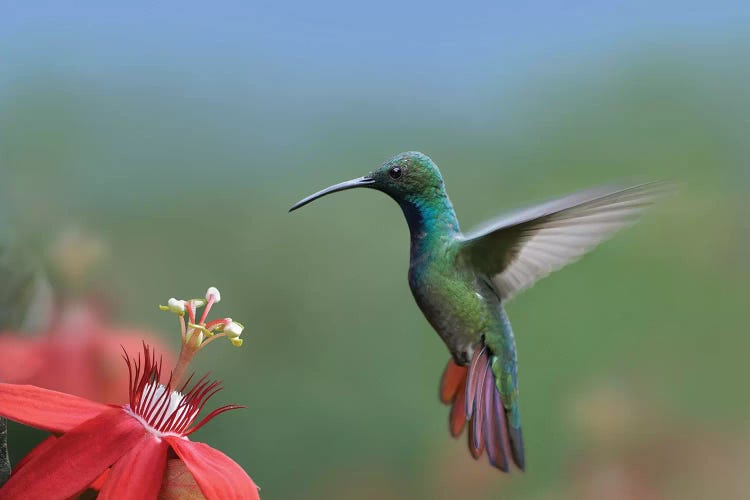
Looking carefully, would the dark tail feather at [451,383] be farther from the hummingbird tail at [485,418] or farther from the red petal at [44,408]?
the red petal at [44,408]

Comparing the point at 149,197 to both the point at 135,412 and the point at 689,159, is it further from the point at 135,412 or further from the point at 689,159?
the point at 135,412

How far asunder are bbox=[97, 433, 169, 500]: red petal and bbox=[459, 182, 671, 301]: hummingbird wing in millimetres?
361

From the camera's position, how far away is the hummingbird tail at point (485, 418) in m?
0.86

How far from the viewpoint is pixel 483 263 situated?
3.07 feet

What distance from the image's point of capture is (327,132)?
Answer: 261 centimetres

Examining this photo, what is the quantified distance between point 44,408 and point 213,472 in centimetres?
12

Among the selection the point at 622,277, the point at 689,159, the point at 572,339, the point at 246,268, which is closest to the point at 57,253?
the point at 246,268

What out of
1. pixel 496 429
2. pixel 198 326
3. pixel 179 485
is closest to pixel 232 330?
pixel 198 326

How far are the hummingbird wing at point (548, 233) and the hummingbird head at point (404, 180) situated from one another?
0.07 meters

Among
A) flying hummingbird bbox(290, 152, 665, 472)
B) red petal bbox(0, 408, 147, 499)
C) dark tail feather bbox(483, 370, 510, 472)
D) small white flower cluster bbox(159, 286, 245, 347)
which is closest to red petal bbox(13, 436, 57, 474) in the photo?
red petal bbox(0, 408, 147, 499)

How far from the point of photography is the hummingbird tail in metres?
0.86

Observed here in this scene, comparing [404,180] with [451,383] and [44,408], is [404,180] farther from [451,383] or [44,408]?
[44,408]

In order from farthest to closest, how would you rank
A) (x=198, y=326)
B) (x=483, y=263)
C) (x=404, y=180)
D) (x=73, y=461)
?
1. (x=483, y=263)
2. (x=404, y=180)
3. (x=198, y=326)
4. (x=73, y=461)

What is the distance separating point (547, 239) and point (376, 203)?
58.1 inches
